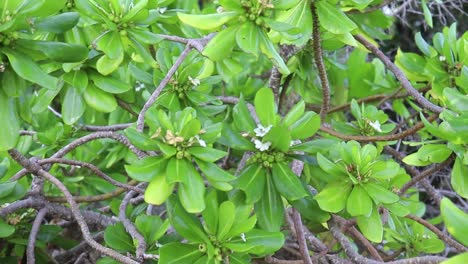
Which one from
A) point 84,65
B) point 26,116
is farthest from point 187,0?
point 26,116

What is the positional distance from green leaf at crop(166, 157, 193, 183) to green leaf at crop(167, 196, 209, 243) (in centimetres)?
9

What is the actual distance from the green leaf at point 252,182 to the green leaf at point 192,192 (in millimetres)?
113

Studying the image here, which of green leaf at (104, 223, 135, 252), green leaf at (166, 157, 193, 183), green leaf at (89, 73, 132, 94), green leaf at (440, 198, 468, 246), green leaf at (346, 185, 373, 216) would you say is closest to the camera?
green leaf at (440, 198, 468, 246)

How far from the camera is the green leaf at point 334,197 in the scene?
3.30 feet

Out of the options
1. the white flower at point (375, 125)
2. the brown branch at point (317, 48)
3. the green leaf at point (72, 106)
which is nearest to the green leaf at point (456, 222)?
the brown branch at point (317, 48)

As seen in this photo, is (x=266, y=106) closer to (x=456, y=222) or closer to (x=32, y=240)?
(x=456, y=222)

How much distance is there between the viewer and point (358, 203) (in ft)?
3.30

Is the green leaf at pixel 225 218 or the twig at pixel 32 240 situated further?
the twig at pixel 32 240

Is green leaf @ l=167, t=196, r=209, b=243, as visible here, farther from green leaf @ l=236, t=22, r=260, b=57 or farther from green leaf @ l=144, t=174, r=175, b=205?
green leaf @ l=236, t=22, r=260, b=57

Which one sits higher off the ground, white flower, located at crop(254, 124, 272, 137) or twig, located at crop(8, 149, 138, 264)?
white flower, located at crop(254, 124, 272, 137)

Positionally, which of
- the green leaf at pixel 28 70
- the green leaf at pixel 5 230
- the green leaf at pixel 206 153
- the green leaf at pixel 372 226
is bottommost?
the green leaf at pixel 5 230

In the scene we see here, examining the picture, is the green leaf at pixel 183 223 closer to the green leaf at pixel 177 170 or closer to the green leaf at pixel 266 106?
the green leaf at pixel 177 170

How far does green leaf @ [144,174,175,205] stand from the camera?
2.99 ft

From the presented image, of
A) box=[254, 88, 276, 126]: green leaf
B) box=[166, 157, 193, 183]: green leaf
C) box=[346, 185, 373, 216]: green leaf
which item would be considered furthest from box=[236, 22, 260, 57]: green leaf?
box=[346, 185, 373, 216]: green leaf
